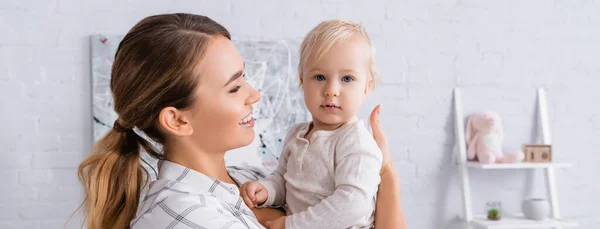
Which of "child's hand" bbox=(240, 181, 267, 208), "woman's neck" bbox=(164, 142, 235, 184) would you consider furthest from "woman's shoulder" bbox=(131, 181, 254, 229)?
"child's hand" bbox=(240, 181, 267, 208)

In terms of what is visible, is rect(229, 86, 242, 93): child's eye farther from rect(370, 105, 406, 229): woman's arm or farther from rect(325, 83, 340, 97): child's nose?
rect(370, 105, 406, 229): woman's arm

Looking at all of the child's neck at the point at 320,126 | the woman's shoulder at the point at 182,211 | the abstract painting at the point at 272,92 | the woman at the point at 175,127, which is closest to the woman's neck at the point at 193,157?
the woman at the point at 175,127

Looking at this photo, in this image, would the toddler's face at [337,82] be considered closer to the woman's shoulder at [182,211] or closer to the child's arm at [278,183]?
the child's arm at [278,183]

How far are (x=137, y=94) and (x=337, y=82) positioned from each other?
1.53ft

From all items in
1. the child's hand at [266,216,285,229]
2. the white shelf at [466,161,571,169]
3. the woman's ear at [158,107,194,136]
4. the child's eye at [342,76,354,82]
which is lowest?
the white shelf at [466,161,571,169]

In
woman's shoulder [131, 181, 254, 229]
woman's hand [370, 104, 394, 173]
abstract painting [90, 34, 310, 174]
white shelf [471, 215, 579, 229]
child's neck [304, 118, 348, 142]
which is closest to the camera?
woman's shoulder [131, 181, 254, 229]

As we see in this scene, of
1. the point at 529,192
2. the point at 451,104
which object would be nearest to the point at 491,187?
the point at 529,192

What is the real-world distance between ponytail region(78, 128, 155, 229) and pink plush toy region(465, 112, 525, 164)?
2475 mm

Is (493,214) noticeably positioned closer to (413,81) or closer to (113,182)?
(413,81)

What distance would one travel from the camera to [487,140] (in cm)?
363

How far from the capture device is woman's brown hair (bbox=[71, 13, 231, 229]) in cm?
134

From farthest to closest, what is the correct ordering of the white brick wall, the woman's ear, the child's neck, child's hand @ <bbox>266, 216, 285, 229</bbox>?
the white brick wall, the child's neck, child's hand @ <bbox>266, 216, 285, 229</bbox>, the woman's ear

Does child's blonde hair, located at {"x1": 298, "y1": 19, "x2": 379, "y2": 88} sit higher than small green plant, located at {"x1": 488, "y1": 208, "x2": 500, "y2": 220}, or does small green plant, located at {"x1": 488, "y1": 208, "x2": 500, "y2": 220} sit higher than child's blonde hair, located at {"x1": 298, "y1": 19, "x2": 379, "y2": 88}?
child's blonde hair, located at {"x1": 298, "y1": 19, "x2": 379, "y2": 88}

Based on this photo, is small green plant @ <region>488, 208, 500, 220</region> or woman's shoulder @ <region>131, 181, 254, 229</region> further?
small green plant @ <region>488, 208, 500, 220</region>
